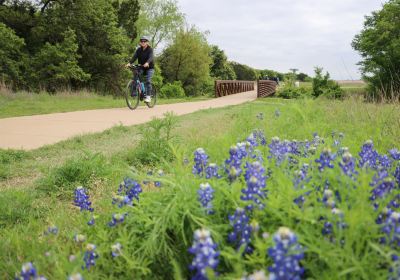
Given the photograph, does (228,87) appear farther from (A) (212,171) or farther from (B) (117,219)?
(B) (117,219)

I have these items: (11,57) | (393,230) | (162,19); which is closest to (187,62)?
(162,19)

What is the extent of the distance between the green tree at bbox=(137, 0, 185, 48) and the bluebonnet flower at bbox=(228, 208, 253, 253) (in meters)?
46.9

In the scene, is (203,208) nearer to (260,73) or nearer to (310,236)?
(310,236)

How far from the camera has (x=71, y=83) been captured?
24.9 m

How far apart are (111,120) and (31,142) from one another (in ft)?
9.59

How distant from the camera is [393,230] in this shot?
55.9 inches

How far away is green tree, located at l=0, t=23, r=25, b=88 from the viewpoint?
65.8 feet

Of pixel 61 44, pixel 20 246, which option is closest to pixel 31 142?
pixel 20 246

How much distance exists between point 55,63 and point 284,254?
77.9 ft

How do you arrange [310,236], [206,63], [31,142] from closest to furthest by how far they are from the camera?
[310,236]
[31,142]
[206,63]

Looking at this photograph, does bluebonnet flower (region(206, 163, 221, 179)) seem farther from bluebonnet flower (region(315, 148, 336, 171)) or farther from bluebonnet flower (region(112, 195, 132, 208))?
bluebonnet flower (region(315, 148, 336, 171))

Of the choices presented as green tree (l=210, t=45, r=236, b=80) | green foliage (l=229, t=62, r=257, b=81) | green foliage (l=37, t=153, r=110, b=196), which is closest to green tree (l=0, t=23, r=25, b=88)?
green foliage (l=37, t=153, r=110, b=196)

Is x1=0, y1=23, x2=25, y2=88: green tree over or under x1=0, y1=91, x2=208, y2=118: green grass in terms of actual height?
over

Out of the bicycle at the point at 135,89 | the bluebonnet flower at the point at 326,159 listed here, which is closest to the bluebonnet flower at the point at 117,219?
the bluebonnet flower at the point at 326,159
